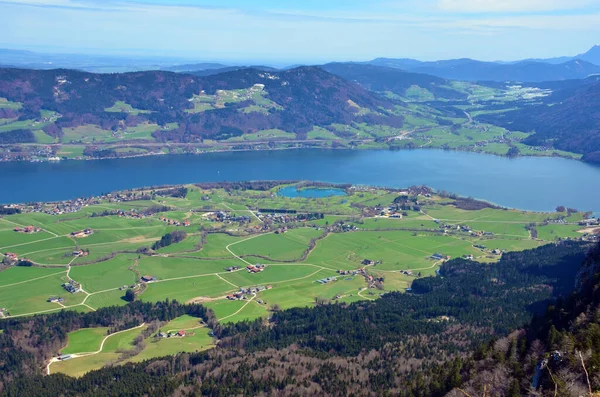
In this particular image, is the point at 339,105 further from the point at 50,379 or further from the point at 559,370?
the point at 559,370

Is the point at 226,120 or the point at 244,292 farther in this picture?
the point at 226,120

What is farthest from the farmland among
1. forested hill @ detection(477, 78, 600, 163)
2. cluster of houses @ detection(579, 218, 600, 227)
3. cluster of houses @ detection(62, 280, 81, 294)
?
forested hill @ detection(477, 78, 600, 163)

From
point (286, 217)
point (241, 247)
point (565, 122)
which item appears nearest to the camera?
point (241, 247)

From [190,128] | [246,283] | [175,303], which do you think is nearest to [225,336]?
[175,303]

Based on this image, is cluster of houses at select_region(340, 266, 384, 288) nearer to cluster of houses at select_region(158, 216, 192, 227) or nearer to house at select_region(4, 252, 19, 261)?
cluster of houses at select_region(158, 216, 192, 227)

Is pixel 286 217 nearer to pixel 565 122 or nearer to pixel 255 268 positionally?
pixel 255 268

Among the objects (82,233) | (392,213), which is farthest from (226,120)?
(82,233)
